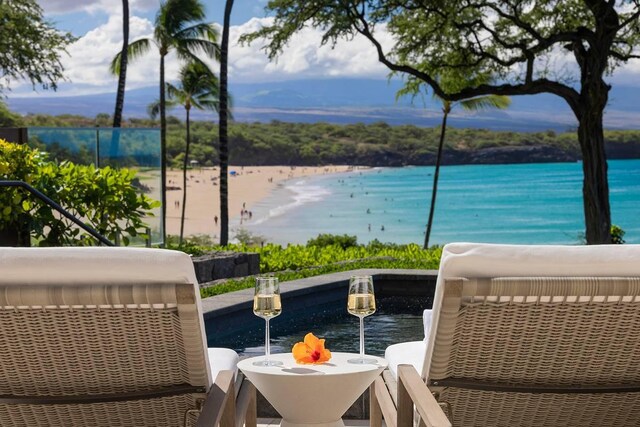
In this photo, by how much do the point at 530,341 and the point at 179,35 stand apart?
24331 millimetres

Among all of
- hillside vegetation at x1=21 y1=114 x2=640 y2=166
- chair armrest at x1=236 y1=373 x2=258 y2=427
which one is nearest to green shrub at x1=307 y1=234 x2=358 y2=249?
chair armrest at x1=236 y1=373 x2=258 y2=427

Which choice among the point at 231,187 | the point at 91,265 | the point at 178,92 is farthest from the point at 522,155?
the point at 91,265

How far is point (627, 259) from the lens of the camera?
8.25 feet

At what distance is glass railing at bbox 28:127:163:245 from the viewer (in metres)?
9.28

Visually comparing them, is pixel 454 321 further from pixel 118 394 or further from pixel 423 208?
pixel 423 208

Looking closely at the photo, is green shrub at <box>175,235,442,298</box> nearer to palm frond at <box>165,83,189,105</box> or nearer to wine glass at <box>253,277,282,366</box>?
wine glass at <box>253,277,282,366</box>

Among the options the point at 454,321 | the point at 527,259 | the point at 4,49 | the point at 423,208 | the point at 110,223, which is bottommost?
the point at 423,208

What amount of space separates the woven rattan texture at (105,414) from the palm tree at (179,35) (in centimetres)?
2287

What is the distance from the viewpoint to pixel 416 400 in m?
2.50

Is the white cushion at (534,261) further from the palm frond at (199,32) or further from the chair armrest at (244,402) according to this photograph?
the palm frond at (199,32)

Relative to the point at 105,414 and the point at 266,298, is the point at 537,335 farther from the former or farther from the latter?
the point at 105,414

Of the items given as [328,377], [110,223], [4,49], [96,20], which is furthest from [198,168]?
[328,377]

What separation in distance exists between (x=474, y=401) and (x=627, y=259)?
61 centimetres

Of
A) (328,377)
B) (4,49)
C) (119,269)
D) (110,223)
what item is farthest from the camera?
(4,49)
